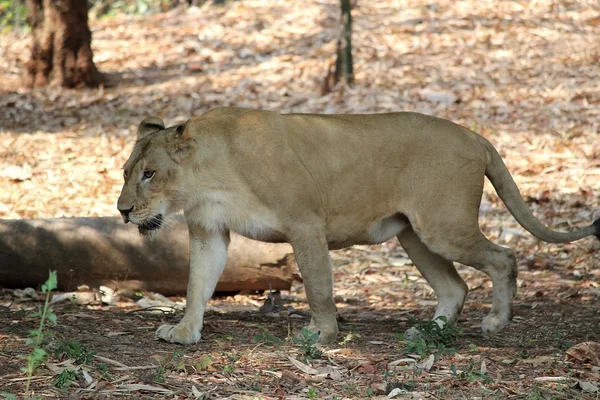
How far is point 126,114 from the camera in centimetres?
1277

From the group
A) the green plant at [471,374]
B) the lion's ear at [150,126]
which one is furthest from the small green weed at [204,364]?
the lion's ear at [150,126]

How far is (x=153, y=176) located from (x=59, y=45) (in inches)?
330

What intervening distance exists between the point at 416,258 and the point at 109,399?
2921 millimetres

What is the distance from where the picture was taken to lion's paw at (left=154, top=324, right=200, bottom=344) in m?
5.68

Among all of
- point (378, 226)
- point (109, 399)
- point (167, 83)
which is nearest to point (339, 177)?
point (378, 226)

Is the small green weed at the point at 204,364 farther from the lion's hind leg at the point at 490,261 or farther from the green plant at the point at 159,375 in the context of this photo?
the lion's hind leg at the point at 490,261

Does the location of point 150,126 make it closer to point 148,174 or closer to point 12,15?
point 148,174

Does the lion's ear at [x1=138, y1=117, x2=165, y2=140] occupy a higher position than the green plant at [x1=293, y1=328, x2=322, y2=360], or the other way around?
the lion's ear at [x1=138, y1=117, x2=165, y2=140]

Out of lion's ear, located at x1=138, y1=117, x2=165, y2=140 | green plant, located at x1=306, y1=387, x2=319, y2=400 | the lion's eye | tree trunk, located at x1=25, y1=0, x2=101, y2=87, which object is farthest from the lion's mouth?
tree trunk, located at x1=25, y1=0, x2=101, y2=87

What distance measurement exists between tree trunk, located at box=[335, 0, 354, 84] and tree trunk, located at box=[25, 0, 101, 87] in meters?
3.76

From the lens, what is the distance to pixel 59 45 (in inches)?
524

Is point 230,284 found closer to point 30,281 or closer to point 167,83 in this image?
point 30,281

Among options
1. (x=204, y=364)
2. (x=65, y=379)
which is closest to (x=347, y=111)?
(x=204, y=364)

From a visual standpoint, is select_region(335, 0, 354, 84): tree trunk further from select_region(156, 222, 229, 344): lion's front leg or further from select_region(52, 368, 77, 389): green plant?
select_region(52, 368, 77, 389): green plant
